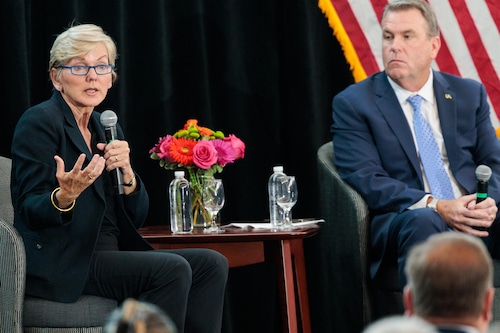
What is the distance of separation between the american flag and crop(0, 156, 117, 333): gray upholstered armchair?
82.0 inches

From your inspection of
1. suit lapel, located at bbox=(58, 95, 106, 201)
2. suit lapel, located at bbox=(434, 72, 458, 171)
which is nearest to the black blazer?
suit lapel, located at bbox=(58, 95, 106, 201)

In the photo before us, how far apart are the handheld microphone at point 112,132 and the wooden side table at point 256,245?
402mm

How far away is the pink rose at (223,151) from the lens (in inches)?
146

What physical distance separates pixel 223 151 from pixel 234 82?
2.96ft

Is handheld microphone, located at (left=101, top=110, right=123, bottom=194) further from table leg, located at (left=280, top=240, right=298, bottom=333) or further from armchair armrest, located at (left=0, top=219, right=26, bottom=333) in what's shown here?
table leg, located at (left=280, top=240, right=298, bottom=333)

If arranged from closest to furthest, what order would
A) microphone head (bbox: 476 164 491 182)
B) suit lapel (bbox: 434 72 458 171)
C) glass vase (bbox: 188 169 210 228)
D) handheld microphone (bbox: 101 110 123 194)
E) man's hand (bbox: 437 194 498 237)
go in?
handheld microphone (bbox: 101 110 123 194)
microphone head (bbox: 476 164 491 182)
man's hand (bbox: 437 194 498 237)
glass vase (bbox: 188 169 210 228)
suit lapel (bbox: 434 72 458 171)

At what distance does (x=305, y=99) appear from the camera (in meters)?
4.57

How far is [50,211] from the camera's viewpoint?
2.95 metres

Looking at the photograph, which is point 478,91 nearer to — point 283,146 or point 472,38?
point 472,38

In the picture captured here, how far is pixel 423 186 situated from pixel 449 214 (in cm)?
29

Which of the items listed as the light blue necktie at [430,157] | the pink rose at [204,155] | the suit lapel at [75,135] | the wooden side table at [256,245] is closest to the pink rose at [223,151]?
the pink rose at [204,155]

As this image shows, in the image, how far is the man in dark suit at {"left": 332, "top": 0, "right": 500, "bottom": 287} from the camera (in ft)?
11.7

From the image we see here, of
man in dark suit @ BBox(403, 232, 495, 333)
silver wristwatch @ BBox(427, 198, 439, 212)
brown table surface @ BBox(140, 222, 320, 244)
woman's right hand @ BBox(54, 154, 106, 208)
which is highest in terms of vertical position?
woman's right hand @ BBox(54, 154, 106, 208)

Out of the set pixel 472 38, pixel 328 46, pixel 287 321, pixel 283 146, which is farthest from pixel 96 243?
pixel 472 38
